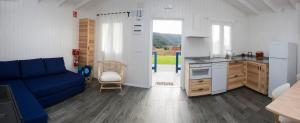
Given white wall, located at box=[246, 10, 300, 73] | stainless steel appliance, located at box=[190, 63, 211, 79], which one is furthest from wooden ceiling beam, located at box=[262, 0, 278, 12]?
stainless steel appliance, located at box=[190, 63, 211, 79]

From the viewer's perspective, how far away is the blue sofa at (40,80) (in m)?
3.13

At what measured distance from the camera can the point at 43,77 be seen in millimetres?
3959

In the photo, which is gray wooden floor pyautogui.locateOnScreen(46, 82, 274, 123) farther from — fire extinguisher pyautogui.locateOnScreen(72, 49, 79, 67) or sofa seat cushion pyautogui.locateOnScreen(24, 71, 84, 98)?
fire extinguisher pyautogui.locateOnScreen(72, 49, 79, 67)

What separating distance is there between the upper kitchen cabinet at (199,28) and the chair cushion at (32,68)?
12.3ft

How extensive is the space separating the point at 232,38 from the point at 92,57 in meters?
4.52

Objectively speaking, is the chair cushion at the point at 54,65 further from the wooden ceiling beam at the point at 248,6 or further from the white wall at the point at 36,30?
the wooden ceiling beam at the point at 248,6

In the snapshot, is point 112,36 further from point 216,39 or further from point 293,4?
point 293,4

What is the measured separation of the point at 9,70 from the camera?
3.54 metres

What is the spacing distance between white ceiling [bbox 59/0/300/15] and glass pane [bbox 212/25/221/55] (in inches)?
34.6

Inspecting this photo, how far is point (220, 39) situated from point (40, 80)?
199 inches

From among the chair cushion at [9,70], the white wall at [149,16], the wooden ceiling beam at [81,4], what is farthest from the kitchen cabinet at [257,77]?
the chair cushion at [9,70]

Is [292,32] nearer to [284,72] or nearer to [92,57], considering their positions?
[284,72]

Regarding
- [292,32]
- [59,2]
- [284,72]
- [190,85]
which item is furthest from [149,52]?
[292,32]

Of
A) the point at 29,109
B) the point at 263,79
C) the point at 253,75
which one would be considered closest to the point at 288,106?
the point at 29,109
